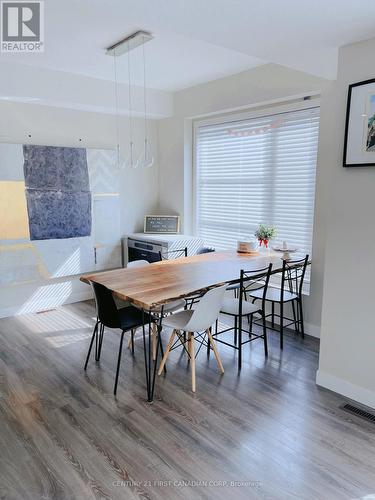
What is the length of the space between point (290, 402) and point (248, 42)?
8.28 ft

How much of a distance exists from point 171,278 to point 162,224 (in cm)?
243

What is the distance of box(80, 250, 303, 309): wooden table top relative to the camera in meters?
2.68

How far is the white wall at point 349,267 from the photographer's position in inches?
101

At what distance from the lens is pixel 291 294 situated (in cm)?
384

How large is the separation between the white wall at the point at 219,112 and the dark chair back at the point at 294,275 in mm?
162

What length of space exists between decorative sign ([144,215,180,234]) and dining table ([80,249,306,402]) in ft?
4.57

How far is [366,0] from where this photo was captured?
1903 mm

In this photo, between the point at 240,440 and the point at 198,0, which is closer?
the point at 198,0

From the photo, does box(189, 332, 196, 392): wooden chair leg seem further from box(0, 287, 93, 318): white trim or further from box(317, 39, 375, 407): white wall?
box(0, 287, 93, 318): white trim

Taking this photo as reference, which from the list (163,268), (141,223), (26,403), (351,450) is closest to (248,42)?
(163,268)

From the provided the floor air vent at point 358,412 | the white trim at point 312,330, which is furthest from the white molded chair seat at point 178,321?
the white trim at point 312,330

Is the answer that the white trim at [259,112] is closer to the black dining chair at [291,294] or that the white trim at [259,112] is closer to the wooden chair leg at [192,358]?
the black dining chair at [291,294]

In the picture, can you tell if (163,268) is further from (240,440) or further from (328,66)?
(328,66)

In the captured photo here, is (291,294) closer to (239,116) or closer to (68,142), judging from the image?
(239,116)
